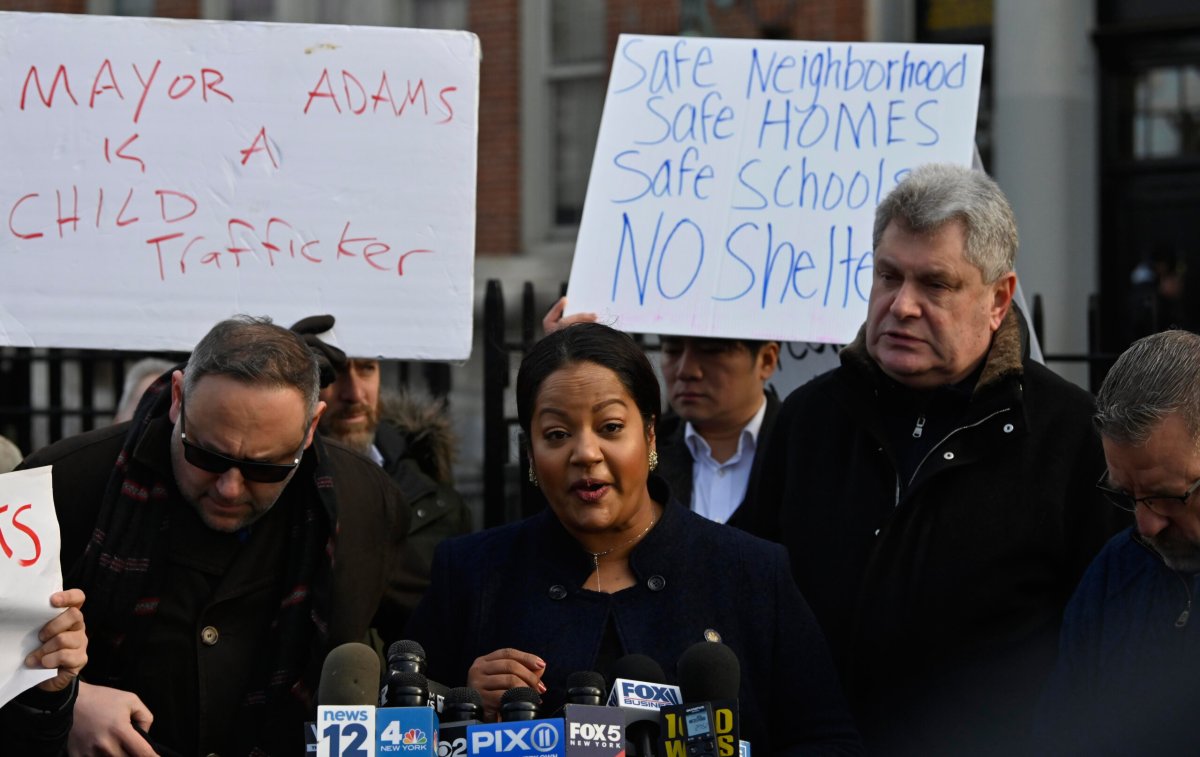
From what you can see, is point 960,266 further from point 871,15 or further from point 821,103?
point 871,15

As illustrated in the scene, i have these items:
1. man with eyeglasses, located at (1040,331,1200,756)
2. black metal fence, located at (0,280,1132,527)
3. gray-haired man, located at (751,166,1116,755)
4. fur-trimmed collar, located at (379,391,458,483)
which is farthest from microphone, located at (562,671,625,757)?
fur-trimmed collar, located at (379,391,458,483)

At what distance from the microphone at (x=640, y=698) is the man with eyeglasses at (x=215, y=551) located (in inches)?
37.7

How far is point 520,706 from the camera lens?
2699mm

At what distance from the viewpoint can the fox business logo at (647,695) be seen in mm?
2848

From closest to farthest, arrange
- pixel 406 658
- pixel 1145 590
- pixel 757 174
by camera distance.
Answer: pixel 406 658 < pixel 1145 590 < pixel 757 174

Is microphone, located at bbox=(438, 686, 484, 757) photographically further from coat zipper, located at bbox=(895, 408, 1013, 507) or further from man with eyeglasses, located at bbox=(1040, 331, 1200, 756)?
coat zipper, located at bbox=(895, 408, 1013, 507)

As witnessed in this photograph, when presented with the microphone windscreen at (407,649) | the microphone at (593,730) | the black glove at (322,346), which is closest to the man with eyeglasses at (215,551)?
the black glove at (322,346)

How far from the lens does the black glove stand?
3996mm

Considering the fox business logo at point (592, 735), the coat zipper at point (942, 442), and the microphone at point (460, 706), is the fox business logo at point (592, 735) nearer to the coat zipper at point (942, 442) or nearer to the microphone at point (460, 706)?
the microphone at point (460, 706)

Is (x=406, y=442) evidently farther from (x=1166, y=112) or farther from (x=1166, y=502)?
(x=1166, y=112)

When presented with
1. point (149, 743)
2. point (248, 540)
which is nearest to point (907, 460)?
point (248, 540)

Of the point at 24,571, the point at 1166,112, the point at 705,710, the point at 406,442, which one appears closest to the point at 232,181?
the point at 406,442

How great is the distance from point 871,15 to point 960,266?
699cm

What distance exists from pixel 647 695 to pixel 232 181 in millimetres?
2482
